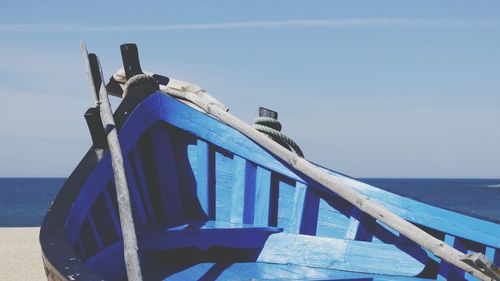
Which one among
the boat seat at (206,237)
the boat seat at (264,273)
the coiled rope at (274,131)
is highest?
the coiled rope at (274,131)

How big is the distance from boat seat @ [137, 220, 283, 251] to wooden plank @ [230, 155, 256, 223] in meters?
0.23

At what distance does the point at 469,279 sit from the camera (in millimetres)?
3852

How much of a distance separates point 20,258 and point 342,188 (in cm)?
1195

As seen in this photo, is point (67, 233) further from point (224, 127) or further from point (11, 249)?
point (11, 249)

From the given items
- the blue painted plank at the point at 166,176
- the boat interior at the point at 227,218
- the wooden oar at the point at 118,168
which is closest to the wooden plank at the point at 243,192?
the boat interior at the point at 227,218

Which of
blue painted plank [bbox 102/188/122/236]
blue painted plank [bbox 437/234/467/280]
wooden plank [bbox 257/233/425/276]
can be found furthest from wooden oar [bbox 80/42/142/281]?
blue painted plank [bbox 437/234/467/280]

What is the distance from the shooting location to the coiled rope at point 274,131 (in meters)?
4.73

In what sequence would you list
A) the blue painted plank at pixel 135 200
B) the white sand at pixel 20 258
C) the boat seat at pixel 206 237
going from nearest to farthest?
the boat seat at pixel 206 237 < the blue painted plank at pixel 135 200 < the white sand at pixel 20 258

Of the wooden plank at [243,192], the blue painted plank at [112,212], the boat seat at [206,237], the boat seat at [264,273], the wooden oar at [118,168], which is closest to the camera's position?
the wooden oar at [118,168]

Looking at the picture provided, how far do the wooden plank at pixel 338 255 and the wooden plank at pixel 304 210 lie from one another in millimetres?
120

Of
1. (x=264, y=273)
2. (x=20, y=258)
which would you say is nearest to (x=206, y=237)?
(x=264, y=273)

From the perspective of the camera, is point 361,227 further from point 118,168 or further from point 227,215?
point 118,168

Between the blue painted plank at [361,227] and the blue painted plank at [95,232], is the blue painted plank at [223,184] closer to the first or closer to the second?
the blue painted plank at [361,227]

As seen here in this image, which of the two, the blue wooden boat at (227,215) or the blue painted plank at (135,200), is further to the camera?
the blue painted plank at (135,200)
